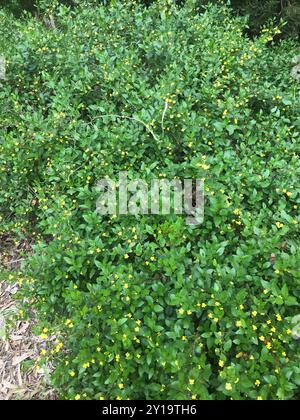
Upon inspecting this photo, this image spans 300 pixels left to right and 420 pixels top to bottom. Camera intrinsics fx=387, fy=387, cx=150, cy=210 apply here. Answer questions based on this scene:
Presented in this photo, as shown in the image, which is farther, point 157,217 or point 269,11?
point 269,11

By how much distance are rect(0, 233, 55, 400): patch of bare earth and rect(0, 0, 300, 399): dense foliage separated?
0.16 m

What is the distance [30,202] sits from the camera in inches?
111

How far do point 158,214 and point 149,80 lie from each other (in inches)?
57.8

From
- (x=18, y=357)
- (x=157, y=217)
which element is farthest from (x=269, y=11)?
(x=18, y=357)

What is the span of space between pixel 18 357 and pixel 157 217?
130 centimetres

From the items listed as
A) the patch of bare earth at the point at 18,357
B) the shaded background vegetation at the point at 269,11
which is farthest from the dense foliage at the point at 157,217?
the shaded background vegetation at the point at 269,11

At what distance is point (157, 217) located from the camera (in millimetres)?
2354

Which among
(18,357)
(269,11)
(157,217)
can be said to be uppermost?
(269,11)

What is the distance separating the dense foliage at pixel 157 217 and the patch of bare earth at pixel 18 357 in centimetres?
16

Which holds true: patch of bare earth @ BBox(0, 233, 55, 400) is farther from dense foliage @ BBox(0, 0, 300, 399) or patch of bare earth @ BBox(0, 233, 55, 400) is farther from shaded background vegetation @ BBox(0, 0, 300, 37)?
shaded background vegetation @ BBox(0, 0, 300, 37)

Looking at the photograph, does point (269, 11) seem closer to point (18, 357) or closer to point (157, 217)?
point (157, 217)

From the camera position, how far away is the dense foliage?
1.90m
